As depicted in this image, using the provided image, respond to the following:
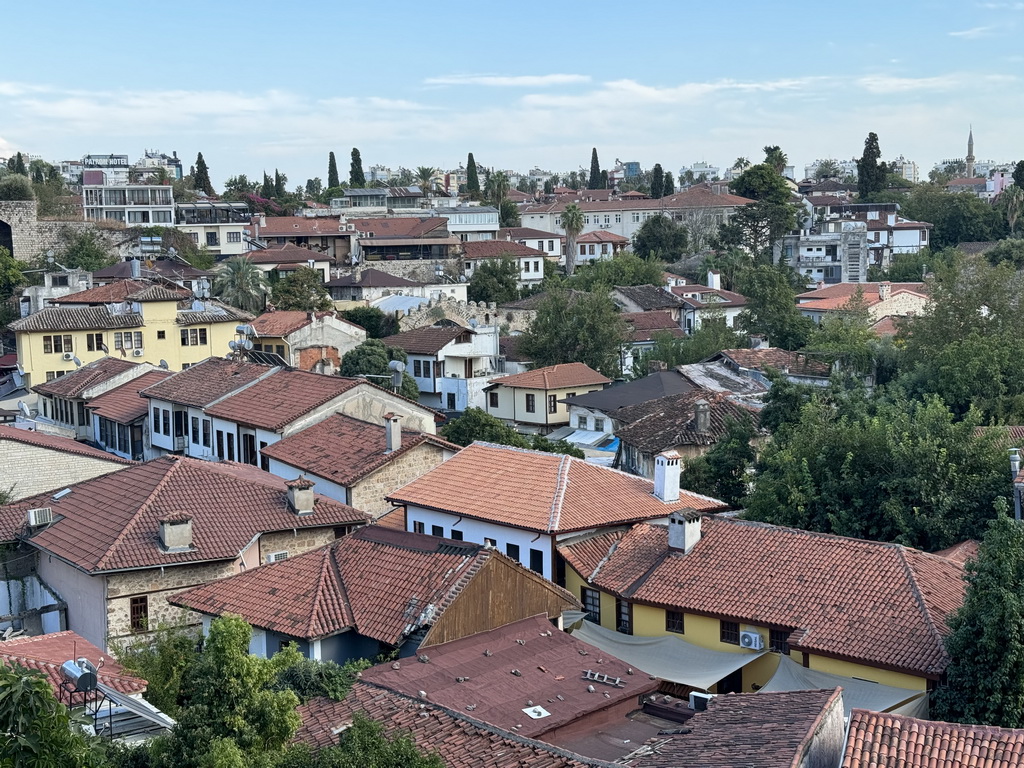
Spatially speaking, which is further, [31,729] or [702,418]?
[702,418]

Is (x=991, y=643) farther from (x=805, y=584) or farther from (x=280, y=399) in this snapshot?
(x=280, y=399)

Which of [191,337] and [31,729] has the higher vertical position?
[31,729]

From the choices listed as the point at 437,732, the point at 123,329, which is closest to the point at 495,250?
the point at 123,329

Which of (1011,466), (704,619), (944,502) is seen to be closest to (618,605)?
(704,619)

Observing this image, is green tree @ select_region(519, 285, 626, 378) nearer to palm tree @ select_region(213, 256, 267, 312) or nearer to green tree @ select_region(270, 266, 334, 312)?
green tree @ select_region(270, 266, 334, 312)

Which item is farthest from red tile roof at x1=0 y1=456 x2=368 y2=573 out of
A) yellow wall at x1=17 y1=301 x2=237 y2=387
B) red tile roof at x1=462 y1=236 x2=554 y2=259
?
red tile roof at x1=462 y1=236 x2=554 y2=259

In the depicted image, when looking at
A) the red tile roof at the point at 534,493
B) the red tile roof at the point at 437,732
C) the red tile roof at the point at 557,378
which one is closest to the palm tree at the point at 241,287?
the red tile roof at the point at 557,378
